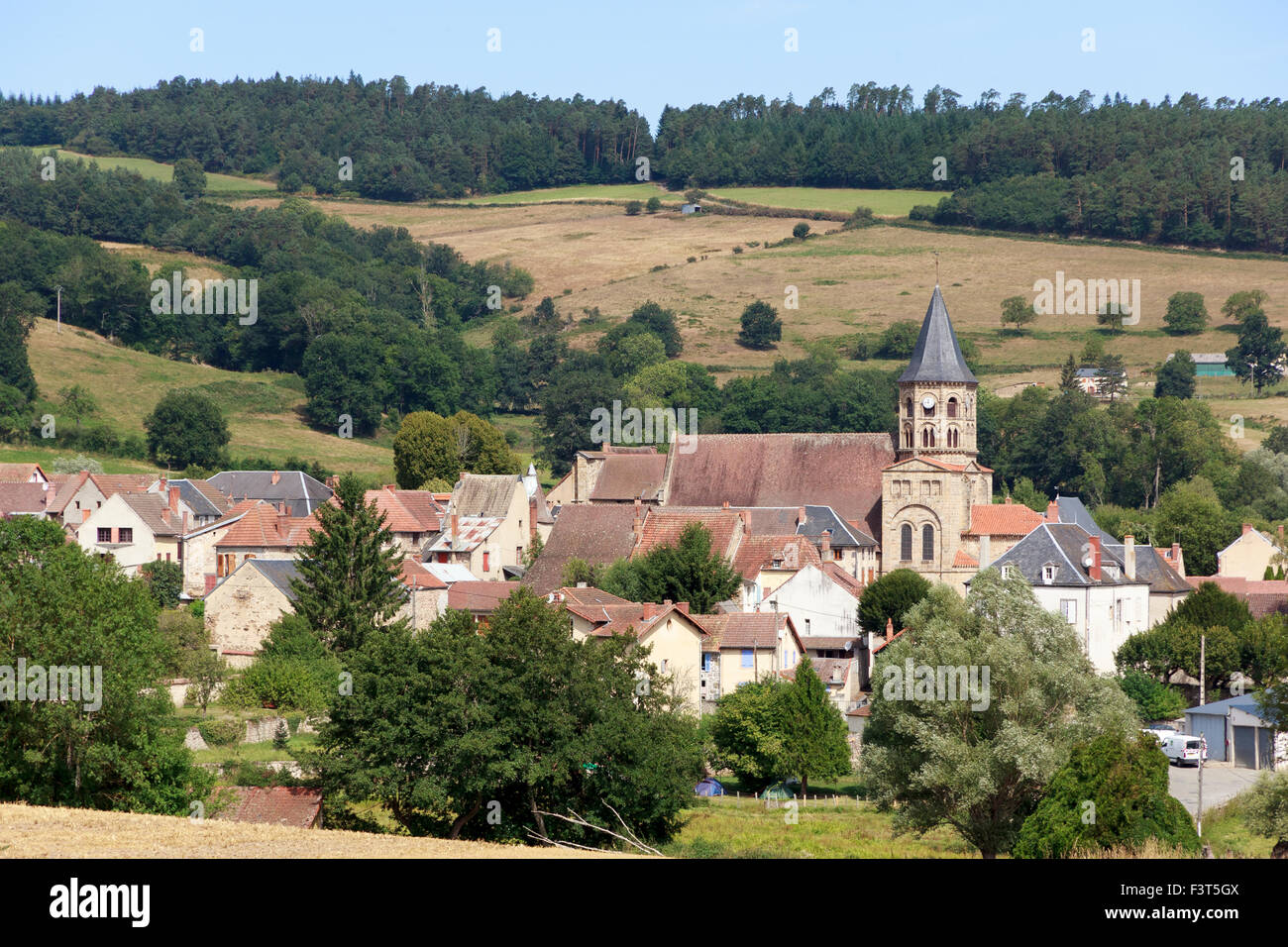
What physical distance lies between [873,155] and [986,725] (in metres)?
148

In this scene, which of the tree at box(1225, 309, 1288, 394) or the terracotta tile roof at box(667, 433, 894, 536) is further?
the tree at box(1225, 309, 1288, 394)

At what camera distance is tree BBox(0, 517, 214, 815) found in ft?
84.9

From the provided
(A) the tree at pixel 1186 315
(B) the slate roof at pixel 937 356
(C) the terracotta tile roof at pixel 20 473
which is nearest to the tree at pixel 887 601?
(B) the slate roof at pixel 937 356

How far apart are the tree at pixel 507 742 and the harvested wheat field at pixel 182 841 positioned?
28.0 feet

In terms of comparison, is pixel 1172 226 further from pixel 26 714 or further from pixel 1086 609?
pixel 26 714

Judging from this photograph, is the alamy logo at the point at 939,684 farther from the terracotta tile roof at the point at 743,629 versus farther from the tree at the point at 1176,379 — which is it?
the tree at the point at 1176,379

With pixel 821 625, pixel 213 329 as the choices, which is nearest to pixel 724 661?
pixel 821 625

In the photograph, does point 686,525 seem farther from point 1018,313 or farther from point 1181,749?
point 1018,313

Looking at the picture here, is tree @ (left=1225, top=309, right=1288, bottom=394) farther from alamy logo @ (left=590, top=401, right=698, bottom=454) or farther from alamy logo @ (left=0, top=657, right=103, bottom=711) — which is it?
alamy logo @ (left=0, top=657, right=103, bottom=711)

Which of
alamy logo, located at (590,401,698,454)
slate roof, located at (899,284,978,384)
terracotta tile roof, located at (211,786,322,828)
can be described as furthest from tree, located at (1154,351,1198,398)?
terracotta tile roof, located at (211,786,322,828)

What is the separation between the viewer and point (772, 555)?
184ft

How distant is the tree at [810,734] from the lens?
1571 inches

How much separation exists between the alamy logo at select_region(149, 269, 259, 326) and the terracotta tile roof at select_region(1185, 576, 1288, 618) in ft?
271
